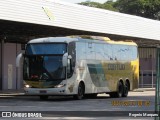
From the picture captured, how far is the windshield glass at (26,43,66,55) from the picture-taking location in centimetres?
2694

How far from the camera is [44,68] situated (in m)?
27.1

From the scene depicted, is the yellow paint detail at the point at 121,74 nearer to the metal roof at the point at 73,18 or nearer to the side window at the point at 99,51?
the side window at the point at 99,51

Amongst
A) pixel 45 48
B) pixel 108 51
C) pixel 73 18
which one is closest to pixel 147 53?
pixel 73 18

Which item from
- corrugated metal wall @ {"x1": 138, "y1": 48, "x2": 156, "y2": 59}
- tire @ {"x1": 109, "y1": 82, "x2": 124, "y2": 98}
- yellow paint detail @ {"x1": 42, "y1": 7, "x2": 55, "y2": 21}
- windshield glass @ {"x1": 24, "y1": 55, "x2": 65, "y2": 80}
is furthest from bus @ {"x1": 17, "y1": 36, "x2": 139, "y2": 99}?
corrugated metal wall @ {"x1": 138, "y1": 48, "x2": 156, "y2": 59}

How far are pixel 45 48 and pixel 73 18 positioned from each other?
9457mm

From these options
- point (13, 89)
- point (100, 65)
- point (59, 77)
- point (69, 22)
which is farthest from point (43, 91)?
point (13, 89)

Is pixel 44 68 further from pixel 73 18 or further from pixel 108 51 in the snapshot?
pixel 73 18

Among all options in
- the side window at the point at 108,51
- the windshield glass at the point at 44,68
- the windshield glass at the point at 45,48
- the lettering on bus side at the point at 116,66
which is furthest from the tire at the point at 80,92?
the lettering on bus side at the point at 116,66

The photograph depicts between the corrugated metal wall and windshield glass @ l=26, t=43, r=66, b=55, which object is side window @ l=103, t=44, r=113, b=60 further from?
the corrugated metal wall

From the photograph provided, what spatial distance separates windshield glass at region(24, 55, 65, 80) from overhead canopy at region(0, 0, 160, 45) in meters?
3.52

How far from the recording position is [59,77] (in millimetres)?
26797

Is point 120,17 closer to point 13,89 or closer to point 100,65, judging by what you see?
point 13,89

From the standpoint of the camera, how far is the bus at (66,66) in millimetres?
26812

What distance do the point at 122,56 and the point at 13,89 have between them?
38.6ft
